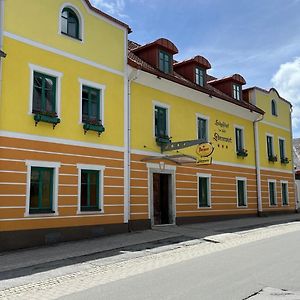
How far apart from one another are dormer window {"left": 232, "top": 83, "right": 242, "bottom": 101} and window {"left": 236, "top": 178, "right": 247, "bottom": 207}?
16.7 ft

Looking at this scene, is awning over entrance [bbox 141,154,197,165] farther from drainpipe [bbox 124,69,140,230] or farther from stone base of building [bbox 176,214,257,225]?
stone base of building [bbox 176,214,257,225]

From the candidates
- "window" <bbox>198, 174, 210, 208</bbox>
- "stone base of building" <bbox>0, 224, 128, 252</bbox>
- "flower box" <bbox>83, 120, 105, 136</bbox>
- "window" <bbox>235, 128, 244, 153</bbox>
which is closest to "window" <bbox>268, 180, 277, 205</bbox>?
"window" <bbox>235, 128, 244, 153</bbox>

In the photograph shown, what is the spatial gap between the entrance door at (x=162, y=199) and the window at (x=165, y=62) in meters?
5.07

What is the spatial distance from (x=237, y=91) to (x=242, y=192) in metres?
6.21

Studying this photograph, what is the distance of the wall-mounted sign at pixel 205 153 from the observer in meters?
17.4

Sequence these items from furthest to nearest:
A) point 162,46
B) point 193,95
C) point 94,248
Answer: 1. point 193,95
2. point 162,46
3. point 94,248

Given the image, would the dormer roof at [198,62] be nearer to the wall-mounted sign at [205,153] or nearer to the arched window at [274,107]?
the wall-mounted sign at [205,153]

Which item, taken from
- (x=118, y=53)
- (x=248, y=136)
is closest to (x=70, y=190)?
(x=118, y=53)

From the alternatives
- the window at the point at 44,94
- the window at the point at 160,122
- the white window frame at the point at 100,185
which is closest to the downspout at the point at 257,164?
the window at the point at 160,122

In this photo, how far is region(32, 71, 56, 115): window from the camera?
14.2 m

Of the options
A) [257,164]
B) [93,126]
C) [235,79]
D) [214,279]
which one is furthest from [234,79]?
[214,279]

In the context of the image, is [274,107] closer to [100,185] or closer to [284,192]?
[284,192]

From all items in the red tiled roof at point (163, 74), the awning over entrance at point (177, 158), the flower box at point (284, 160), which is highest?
the red tiled roof at point (163, 74)

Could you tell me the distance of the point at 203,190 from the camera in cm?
2141
